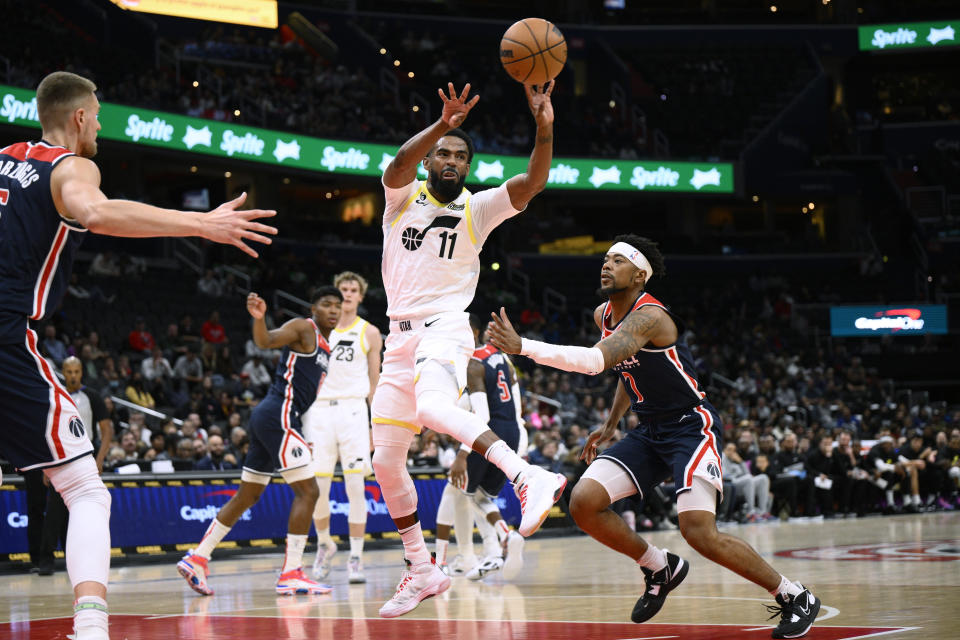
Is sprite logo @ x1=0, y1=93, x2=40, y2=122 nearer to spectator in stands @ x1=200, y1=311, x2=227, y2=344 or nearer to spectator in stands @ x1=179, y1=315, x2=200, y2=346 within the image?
spectator in stands @ x1=179, y1=315, x2=200, y2=346

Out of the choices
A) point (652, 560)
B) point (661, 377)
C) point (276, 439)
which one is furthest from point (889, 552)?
point (276, 439)

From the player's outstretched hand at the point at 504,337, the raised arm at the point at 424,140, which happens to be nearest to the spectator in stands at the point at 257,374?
the raised arm at the point at 424,140

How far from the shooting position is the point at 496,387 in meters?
11.2

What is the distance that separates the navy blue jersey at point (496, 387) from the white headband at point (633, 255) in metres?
4.25

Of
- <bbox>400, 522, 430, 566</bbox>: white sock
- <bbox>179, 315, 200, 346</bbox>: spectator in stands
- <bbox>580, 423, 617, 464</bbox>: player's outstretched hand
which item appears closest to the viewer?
<bbox>400, 522, 430, 566</bbox>: white sock

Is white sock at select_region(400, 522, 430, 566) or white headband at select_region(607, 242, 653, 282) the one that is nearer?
white headband at select_region(607, 242, 653, 282)

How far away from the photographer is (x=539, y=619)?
725 centimetres

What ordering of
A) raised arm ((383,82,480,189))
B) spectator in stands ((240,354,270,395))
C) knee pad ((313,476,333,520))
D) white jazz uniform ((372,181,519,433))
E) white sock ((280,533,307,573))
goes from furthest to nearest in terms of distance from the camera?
spectator in stands ((240,354,270,395))
knee pad ((313,476,333,520))
white sock ((280,533,307,573))
white jazz uniform ((372,181,519,433))
raised arm ((383,82,480,189))

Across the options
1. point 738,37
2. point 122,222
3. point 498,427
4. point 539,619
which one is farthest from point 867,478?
point 738,37

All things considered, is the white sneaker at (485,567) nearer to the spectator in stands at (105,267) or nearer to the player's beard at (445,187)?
the player's beard at (445,187)

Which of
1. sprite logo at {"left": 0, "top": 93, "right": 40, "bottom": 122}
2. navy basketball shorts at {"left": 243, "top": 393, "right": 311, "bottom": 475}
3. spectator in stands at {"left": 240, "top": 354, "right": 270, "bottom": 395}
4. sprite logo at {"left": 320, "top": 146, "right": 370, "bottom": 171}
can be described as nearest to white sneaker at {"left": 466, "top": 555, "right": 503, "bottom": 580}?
navy basketball shorts at {"left": 243, "top": 393, "right": 311, "bottom": 475}

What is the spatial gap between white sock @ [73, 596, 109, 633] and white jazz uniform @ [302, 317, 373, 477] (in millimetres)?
6059

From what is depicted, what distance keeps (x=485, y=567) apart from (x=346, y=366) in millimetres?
2301

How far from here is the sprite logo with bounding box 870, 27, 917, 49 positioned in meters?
40.9
